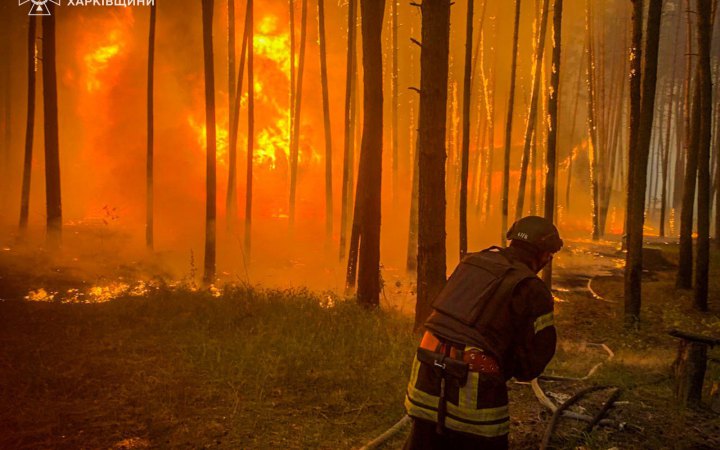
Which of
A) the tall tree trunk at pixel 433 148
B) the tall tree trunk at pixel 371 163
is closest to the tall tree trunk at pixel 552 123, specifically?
the tall tree trunk at pixel 371 163

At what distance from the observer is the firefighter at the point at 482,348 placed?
225 centimetres

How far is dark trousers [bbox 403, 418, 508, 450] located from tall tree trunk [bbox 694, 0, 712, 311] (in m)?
10.4

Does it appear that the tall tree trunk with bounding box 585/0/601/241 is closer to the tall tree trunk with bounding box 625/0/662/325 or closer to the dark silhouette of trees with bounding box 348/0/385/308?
the tall tree trunk with bounding box 625/0/662/325

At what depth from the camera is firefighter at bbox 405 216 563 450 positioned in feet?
7.38

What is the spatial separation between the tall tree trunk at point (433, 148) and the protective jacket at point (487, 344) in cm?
441

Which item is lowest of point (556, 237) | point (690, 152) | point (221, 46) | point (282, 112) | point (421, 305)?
point (421, 305)

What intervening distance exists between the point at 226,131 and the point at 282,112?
11.9ft

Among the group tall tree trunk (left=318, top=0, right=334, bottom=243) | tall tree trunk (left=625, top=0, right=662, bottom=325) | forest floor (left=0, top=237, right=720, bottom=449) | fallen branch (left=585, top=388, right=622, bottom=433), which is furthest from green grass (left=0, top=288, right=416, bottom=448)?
tall tree trunk (left=318, top=0, right=334, bottom=243)

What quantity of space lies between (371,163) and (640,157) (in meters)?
5.10

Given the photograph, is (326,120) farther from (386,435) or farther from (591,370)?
(386,435)

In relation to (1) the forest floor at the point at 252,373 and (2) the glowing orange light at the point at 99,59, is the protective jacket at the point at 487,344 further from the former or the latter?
(2) the glowing orange light at the point at 99,59

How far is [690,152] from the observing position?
1109cm

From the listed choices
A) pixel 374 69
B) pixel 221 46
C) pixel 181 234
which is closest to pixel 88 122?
pixel 221 46

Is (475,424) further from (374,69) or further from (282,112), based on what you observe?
(282,112)
